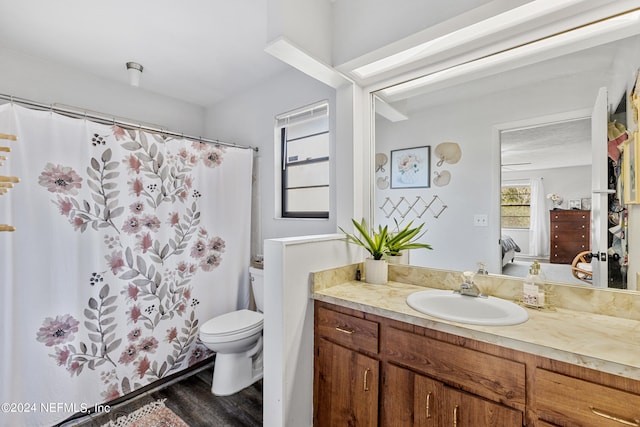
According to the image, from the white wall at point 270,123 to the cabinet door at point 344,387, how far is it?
81 centimetres

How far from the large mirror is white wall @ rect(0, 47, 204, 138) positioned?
86.9 inches

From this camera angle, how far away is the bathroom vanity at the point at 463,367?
801 millimetres

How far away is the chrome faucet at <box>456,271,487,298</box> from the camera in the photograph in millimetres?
1332

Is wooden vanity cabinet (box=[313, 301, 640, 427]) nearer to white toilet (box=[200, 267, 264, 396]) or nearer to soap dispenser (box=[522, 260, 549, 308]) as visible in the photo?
soap dispenser (box=[522, 260, 549, 308])

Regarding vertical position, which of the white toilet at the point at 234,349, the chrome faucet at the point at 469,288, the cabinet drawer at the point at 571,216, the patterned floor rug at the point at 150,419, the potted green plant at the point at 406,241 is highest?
the cabinet drawer at the point at 571,216

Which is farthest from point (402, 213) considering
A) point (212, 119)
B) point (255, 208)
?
point (212, 119)

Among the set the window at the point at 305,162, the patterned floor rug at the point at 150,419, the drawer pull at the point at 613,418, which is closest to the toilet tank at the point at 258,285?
the window at the point at 305,162

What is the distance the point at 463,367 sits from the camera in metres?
1.00

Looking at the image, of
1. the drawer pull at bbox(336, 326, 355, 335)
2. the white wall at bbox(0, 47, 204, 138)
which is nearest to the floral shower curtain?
the white wall at bbox(0, 47, 204, 138)

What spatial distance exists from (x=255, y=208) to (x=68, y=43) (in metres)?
1.72

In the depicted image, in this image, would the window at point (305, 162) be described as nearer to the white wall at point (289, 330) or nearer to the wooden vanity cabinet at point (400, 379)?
the white wall at point (289, 330)

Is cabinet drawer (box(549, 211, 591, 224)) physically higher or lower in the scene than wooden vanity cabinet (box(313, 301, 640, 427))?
higher

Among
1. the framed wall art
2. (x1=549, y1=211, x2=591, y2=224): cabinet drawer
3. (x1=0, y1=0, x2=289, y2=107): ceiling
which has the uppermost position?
(x1=0, y1=0, x2=289, y2=107): ceiling

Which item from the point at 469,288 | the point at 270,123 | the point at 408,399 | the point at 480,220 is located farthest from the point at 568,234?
the point at 270,123
